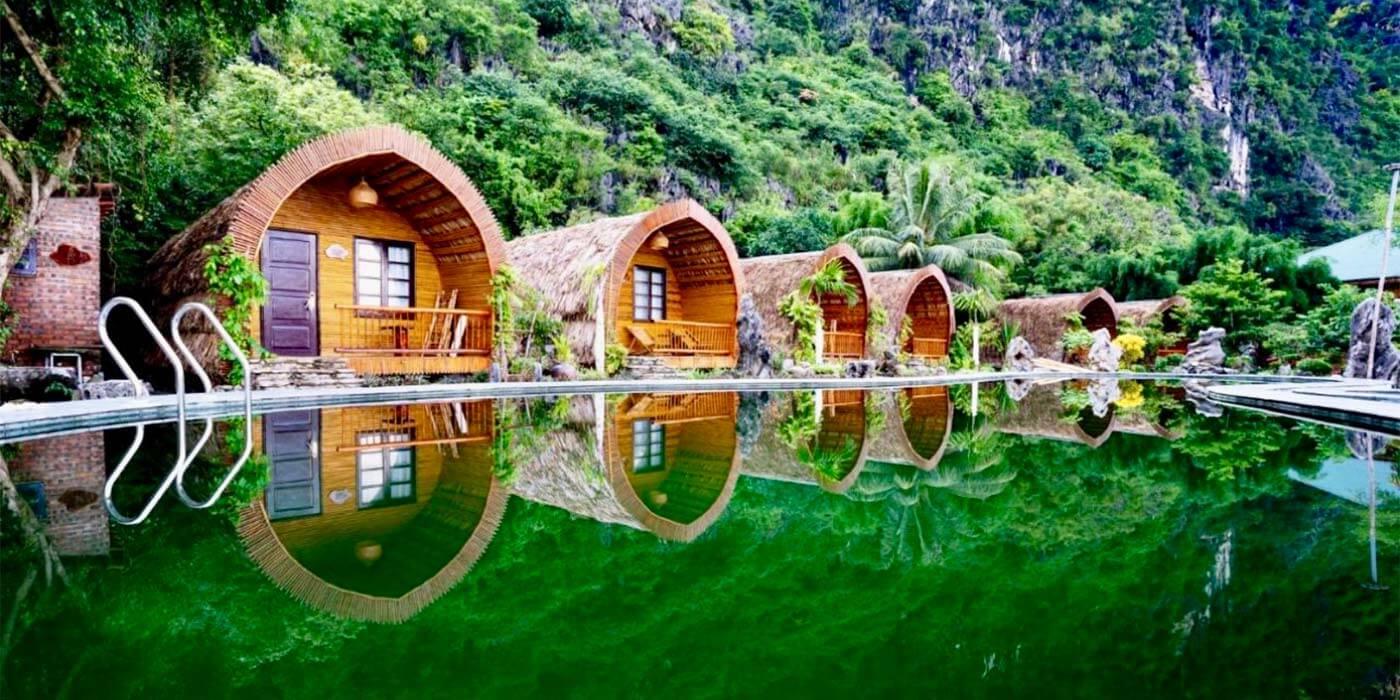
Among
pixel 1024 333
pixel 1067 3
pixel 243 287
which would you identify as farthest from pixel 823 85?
pixel 243 287

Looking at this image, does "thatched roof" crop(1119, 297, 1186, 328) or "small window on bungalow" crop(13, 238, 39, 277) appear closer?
"small window on bungalow" crop(13, 238, 39, 277)

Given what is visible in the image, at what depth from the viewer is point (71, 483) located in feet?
13.4

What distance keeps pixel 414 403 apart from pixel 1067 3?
7126cm

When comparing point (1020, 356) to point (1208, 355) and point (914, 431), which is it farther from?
point (914, 431)

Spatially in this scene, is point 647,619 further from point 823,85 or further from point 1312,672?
point 823,85

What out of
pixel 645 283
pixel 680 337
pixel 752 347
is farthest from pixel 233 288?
pixel 752 347

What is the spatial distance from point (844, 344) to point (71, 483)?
16770mm

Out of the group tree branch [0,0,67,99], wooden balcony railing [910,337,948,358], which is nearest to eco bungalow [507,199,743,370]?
tree branch [0,0,67,99]

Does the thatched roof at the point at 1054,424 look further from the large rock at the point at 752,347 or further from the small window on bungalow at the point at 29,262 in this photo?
the small window on bungalow at the point at 29,262

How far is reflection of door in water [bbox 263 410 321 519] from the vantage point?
3699 mm

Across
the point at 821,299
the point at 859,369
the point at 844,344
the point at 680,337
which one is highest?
the point at 821,299

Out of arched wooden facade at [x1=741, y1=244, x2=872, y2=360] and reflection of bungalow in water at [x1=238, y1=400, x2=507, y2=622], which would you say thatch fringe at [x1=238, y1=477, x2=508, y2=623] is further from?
arched wooden facade at [x1=741, y1=244, x2=872, y2=360]

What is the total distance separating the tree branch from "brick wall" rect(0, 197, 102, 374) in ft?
6.69

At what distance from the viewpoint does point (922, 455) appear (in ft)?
18.5
